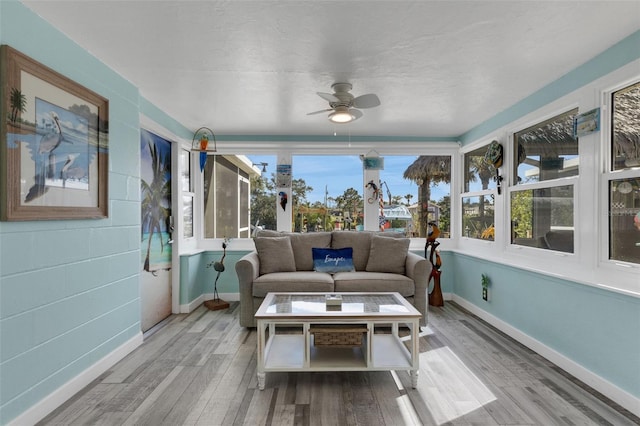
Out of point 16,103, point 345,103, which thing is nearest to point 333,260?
point 345,103

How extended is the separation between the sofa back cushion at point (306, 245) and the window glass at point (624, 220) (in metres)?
2.81

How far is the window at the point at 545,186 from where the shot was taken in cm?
291

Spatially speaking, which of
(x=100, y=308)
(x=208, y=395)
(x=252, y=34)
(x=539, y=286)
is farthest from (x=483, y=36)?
(x=100, y=308)

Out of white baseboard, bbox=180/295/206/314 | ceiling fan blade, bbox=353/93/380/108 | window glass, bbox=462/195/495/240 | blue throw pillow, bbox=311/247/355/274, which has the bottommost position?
white baseboard, bbox=180/295/206/314

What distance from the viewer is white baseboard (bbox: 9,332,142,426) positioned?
6.43 feet

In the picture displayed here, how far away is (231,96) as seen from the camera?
335cm

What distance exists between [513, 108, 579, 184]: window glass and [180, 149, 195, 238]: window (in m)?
3.96

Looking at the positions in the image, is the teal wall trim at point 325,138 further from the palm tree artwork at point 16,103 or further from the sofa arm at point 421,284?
the palm tree artwork at point 16,103

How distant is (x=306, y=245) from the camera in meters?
4.35

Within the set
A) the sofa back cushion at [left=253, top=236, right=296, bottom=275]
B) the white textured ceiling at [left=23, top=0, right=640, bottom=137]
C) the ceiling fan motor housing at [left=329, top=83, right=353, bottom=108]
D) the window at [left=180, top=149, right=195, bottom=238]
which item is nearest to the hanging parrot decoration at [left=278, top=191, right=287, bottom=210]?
the sofa back cushion at [left=253, top=236, right=296, bottom=275]

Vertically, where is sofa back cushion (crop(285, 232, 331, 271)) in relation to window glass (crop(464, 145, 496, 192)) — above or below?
below

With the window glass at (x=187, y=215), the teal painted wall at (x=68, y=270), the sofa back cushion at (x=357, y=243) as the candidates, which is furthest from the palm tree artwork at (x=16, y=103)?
the sofa back cushion at (x=357, y=243)

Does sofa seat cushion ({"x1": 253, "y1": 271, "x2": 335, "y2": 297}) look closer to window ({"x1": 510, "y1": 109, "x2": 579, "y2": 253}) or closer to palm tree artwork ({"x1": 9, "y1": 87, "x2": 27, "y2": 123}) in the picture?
window ({"x1": 510, "y1": 109, "x2": 579, "y2": 253})

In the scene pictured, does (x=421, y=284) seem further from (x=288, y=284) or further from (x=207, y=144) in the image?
(x=207, y=144)
